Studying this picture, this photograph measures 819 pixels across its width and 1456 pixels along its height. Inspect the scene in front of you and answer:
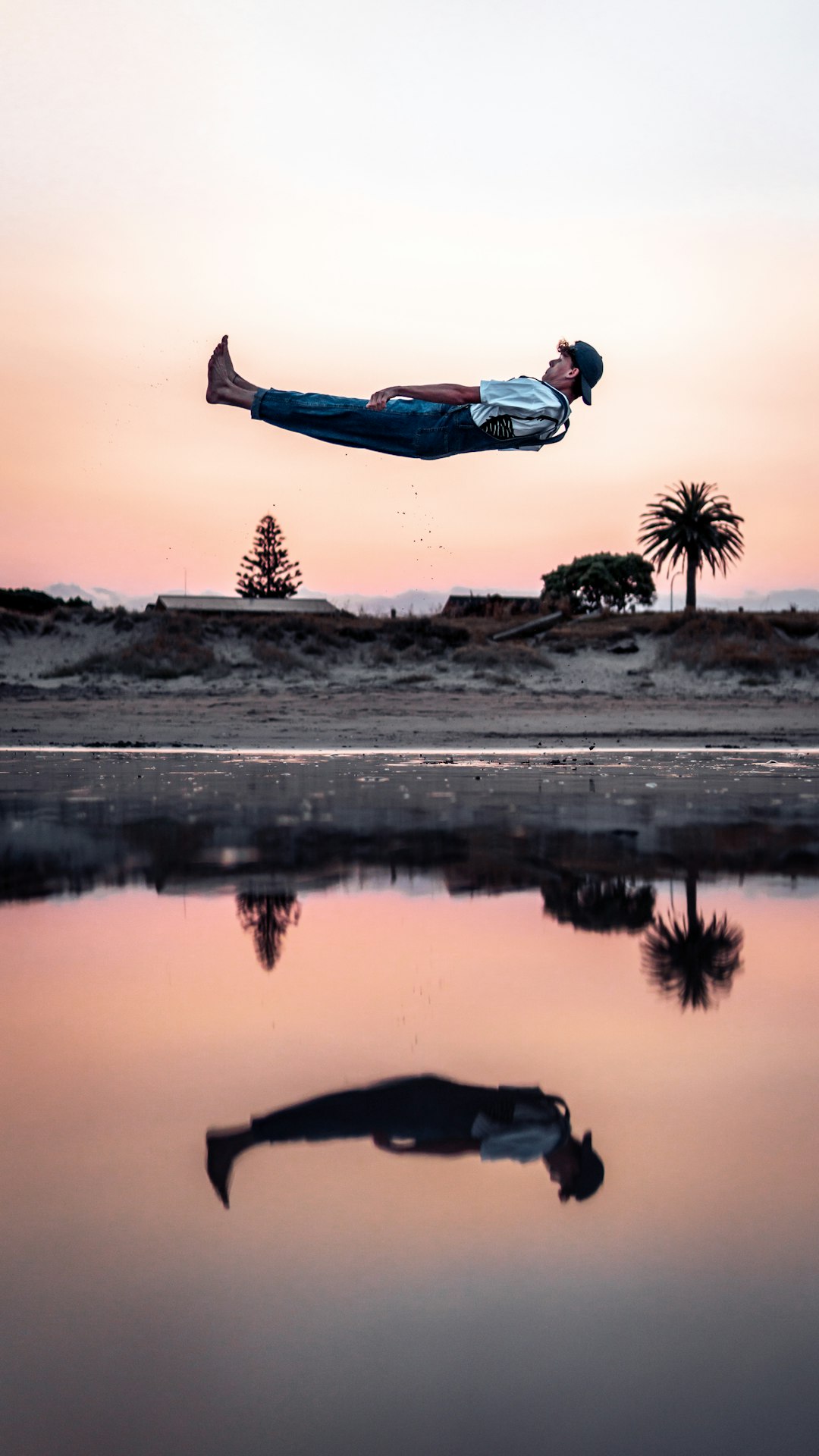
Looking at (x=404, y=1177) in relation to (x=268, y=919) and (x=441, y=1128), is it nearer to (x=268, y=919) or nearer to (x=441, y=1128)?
(x=441, y=1128)

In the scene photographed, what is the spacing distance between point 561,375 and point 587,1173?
4.92m

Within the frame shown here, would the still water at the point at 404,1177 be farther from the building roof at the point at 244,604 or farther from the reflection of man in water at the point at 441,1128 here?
the building roof at the point at 244,604

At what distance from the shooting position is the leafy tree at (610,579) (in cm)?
10731

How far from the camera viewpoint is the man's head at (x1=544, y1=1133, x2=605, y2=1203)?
1.94 m

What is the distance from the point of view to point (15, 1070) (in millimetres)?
2553

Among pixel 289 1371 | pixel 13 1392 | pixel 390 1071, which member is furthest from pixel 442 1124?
pixel 13 1392

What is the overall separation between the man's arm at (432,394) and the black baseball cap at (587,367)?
682mm

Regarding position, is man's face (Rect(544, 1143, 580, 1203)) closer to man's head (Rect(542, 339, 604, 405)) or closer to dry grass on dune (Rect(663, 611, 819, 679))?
man's head (Rect(542, 339, 604, 405))

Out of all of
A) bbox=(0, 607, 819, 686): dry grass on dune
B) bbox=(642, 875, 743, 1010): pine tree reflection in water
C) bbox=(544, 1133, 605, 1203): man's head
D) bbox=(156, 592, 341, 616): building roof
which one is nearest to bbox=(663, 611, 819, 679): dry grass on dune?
bbox=(0, 607, 819, 686): dry grass on dune

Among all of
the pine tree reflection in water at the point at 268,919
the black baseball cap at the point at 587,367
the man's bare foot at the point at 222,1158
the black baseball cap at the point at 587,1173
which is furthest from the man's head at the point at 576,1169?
the black baseball cap at the point at 587,367

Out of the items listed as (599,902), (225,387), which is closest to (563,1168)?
(599,902)

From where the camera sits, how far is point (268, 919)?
4.11m

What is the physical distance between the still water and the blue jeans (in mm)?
2618

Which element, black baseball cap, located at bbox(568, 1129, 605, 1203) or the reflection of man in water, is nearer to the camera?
black baseball cap, located at bbox(568, 1129, 605, 1203)
